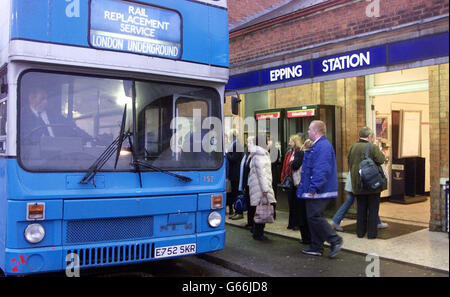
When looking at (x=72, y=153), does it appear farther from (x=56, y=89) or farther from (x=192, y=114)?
(x=192, y=114)

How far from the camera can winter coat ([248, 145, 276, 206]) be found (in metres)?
7.07

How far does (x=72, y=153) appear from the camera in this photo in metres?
4.57

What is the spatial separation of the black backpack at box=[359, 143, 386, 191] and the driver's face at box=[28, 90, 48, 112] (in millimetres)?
4783

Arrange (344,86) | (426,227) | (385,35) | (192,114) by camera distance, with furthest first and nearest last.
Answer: (344,86)
(426,227)
(385,35)
(192,114)

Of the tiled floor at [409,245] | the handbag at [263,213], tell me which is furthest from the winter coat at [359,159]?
the handbag at [263,213]

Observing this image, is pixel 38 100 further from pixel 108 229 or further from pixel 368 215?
pixel 368 215

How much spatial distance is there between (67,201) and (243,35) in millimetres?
6947

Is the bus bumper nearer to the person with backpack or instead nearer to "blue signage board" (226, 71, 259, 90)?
the person with backpack

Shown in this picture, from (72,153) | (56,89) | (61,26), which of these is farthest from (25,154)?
(61,26)

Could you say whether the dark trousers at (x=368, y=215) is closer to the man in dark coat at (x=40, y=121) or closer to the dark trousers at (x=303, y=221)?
the dark trousers at (x=303, y=221)

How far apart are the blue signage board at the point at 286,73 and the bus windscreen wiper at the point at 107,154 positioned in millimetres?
3838

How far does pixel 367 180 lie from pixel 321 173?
4.43 ft

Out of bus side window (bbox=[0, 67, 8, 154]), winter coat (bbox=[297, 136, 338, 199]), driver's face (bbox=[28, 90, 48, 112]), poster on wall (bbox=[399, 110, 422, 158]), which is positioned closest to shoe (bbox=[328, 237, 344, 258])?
winter coat (bbox=[297, 136, 338, 199])

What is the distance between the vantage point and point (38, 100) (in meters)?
4.50
